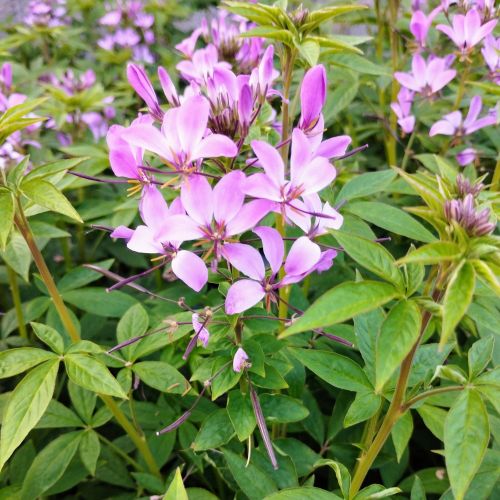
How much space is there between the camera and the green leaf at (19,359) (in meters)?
0.77

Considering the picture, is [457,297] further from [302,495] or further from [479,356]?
[302,495]

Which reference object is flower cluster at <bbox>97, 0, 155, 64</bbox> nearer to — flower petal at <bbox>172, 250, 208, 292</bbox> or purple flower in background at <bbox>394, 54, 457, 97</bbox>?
purple flower in background at <bbox>394, 54, 457, 97</bbox>

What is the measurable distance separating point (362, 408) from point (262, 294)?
0.79ft

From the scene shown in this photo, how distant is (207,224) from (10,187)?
31 cm

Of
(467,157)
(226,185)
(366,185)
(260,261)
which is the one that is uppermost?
(226,185)

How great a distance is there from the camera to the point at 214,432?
31.8 inches

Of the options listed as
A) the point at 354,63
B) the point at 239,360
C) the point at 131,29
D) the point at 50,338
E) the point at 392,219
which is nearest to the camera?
the point at 239,360

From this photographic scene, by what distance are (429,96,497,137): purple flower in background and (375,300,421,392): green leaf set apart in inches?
29.2

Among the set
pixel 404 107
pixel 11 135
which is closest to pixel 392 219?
pixel 404 107

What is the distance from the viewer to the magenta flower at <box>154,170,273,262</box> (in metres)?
0.62

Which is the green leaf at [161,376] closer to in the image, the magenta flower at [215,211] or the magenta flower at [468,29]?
the magenta flower at [215,211]

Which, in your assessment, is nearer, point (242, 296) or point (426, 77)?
point (242, 296)

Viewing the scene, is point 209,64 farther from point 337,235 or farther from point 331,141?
point 337,235

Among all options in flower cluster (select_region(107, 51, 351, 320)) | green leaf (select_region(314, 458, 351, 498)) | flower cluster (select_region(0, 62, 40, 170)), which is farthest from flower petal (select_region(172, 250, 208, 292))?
flower cluster (select_region(0, 62, 40, 170))
